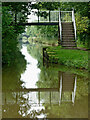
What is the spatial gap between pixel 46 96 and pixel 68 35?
12.4m

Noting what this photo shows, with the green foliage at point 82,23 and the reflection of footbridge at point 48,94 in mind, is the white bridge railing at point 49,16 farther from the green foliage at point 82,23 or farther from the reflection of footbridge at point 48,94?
the reflection of footbridge at point 48,94

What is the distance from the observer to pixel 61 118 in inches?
190

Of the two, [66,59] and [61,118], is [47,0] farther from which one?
[61,118]

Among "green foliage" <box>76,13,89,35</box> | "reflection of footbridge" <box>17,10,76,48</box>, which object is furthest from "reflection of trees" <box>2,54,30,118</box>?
"green foliage" <box>76,13,89,35</box>

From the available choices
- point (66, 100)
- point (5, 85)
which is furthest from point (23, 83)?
point (66, 100)

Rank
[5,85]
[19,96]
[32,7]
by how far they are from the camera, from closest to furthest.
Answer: [19,96]
[5,85]
[32,7]

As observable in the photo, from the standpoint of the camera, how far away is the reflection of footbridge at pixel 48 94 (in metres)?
6.12

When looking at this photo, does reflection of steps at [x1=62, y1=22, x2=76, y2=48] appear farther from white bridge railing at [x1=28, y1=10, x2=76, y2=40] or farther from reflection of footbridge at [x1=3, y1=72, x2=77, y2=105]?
reflection of footbridge at [x1=3, y1=72, x2=77, y2=105]

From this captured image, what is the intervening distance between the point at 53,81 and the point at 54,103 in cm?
→ 289

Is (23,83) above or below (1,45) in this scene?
below

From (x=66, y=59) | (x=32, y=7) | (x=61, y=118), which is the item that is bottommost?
(x=61, y=118)

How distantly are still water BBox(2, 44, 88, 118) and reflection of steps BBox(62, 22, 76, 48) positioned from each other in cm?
781

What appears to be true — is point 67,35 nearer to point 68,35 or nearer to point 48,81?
point 68,35

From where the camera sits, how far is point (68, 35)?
61.0ft
